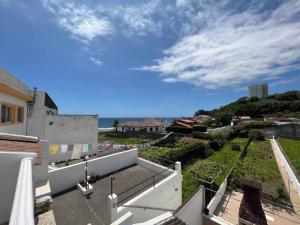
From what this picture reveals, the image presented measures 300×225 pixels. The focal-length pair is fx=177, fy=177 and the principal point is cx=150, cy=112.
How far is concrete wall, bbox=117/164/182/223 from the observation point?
25.5 ft

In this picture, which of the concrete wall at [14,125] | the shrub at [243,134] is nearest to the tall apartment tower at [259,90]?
the shrub at [243,134]

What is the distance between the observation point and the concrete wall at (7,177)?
3.71 metres

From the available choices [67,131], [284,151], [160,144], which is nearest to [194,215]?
[67,131]

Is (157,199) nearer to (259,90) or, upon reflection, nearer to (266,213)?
(266,213)

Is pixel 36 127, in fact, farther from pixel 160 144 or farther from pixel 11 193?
pixel 160 144

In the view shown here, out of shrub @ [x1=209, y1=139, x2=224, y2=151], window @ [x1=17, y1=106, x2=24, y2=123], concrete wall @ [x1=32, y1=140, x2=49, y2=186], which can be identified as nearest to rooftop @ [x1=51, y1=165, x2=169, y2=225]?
concrete wall @ [x1=32, y1=140, x2=49, y2=186]

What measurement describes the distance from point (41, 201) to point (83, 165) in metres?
6.16

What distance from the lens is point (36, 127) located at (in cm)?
1111

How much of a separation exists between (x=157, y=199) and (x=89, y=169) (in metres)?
4.36

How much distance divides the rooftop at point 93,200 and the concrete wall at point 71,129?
597cm

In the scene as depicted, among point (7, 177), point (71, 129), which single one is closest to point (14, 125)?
point (7, 177)

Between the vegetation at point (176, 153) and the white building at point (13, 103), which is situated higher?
the white building at point (13, 103)

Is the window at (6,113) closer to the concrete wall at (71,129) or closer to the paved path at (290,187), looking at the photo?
the concrete wall at (71,129)

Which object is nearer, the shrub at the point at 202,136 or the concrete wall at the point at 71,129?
the concrete wall at the point at 71,129
